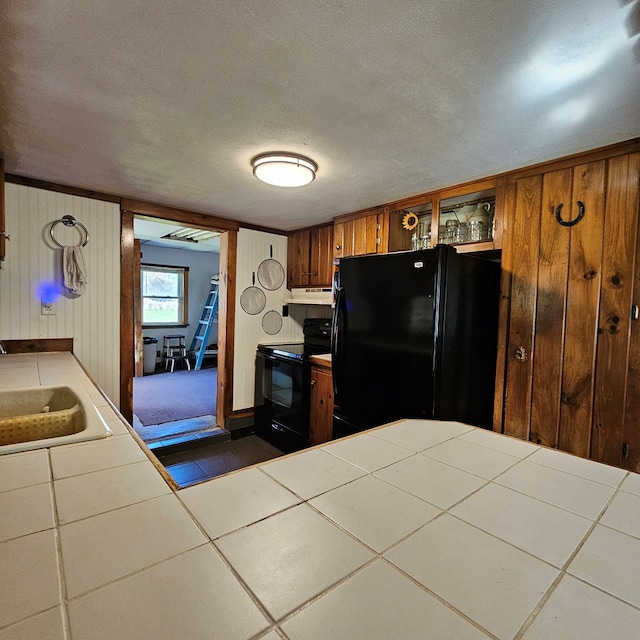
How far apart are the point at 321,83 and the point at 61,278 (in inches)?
93.8

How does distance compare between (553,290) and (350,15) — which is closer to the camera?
(350,15)

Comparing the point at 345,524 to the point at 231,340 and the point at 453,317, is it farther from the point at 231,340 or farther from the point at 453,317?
the point at 231,340

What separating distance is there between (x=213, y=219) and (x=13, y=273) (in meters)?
1.55

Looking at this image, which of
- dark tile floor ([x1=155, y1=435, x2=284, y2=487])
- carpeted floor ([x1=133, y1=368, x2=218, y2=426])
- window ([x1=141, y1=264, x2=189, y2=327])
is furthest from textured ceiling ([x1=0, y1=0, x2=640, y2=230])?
window ([x1=141, y1=264, x2=189, y2=327])

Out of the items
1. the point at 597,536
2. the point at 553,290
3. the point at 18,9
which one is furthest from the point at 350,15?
the point at 553,290

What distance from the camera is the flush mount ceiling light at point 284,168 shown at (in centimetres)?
191

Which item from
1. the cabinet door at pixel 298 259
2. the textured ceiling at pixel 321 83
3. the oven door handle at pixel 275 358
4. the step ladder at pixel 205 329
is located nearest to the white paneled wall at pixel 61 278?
the textured ceiling at pixel 321 83

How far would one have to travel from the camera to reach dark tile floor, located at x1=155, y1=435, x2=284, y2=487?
9.29ft

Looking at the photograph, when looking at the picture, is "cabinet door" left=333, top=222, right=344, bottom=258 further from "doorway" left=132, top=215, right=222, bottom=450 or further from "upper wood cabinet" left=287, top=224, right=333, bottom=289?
"doorway" left=132, top=215, right=222, bottom=450

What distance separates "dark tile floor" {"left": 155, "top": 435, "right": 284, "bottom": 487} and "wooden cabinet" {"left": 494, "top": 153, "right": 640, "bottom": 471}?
2.02m

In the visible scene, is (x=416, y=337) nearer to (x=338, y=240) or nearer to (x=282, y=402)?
(x=338, y=240)

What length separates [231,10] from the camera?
3.31ft

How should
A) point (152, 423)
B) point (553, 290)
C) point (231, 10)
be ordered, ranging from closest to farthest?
point (231, 10)
point (553, 290)
point (152, 423)

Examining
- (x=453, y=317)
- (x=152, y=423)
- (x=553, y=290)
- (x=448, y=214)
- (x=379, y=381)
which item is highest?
(x=448, y=214)
